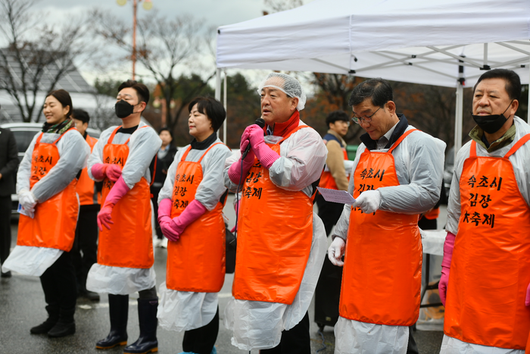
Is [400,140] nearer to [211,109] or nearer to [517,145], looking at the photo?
[517,145]

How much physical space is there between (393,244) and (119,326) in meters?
2.51

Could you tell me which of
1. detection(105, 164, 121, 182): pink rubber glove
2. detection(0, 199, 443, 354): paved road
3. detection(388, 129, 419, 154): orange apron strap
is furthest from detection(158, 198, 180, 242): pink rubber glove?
detection(388, 129, 419, 154): orange apron strap

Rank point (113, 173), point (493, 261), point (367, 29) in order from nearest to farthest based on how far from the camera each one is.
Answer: point (493, 261)
point (113, 173)
point (367, 29)

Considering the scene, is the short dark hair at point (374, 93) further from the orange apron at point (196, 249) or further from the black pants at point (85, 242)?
the black pants at point (85, 242)

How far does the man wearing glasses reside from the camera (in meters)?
2.72

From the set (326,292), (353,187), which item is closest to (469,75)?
(326,292)

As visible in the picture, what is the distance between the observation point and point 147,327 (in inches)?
164

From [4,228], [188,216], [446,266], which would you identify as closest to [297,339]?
[446,266]

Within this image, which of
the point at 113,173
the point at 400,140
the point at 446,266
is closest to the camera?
the point at 446,266

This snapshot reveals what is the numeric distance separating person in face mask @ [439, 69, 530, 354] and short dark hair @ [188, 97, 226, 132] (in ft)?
6.25

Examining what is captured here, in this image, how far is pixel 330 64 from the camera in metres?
6.44

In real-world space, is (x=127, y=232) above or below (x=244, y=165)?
below

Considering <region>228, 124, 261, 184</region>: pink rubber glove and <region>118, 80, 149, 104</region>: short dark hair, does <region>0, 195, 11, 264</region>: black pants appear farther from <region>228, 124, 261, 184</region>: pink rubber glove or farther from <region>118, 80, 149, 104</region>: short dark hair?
<region>228, 124, 261, 184</region>: pink rubber glove

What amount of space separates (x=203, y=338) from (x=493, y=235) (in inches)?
85.0
